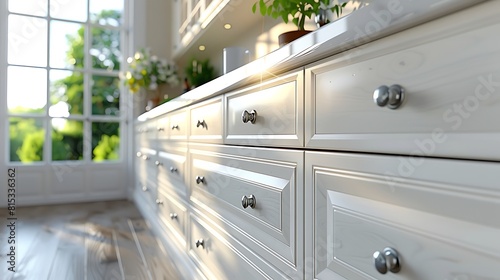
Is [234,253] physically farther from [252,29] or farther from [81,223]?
[81,223]

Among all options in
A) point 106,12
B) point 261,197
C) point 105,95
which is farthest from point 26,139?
point 261,197

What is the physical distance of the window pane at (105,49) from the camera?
3318mm

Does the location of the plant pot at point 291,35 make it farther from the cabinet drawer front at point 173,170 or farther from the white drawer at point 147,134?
the white drawer at point 147,134

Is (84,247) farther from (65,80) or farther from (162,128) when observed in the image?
(65,80)

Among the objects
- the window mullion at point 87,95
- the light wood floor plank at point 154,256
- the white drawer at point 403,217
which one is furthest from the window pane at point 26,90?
the white drawer at point 403,217

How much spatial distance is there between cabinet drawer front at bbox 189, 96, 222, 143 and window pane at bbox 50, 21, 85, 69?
7.93 feet

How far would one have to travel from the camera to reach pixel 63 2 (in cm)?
321

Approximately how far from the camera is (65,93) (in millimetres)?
3188

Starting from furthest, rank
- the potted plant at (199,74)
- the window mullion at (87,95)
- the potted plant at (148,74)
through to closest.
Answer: the window mullion at (87,95), the potted plant at (148,74), the potted plant at (199,74)

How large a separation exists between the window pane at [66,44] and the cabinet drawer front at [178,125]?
207cm

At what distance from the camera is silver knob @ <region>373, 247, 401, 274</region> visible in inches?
19.1

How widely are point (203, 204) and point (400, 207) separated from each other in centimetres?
86

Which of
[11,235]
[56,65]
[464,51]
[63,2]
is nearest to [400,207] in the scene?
[464,51]

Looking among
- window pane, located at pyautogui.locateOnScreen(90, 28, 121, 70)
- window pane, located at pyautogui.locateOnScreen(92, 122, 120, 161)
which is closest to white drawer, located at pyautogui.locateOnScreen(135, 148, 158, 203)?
window pane, located at pyautogui.locateOnScreen(92, 122, 120, 161)
